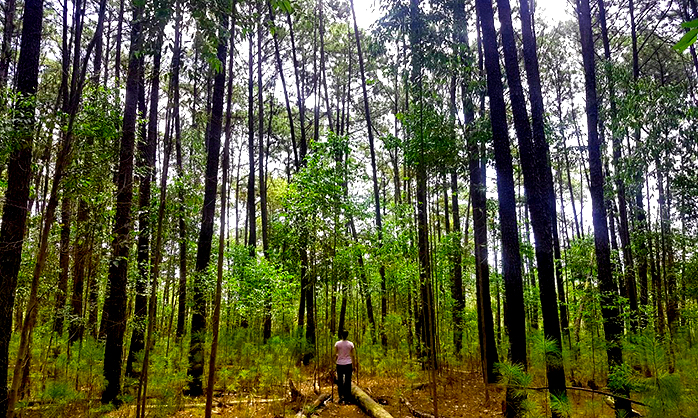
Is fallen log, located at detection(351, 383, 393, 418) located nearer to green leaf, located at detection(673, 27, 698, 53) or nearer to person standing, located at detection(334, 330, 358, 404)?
person standing, located at detection(334, 330, 358, 404)

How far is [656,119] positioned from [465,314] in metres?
7.20

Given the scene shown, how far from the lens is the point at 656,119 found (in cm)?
982

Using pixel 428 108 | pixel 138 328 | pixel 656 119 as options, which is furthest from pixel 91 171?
pixel 656 119

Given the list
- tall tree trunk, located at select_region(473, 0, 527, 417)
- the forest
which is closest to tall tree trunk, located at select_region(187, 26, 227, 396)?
the forest

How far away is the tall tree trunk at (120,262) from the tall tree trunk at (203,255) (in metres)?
1.20

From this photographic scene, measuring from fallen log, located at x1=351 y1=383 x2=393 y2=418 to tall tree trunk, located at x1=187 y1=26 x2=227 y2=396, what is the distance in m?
3.12

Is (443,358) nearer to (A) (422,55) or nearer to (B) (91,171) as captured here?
(A) (422,55)

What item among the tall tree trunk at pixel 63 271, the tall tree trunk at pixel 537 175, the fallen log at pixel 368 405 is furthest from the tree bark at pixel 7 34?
the tall tree trunk at pixel 537 175

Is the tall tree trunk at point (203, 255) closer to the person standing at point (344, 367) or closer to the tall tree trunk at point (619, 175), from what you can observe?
the person standing at point (344, 367)

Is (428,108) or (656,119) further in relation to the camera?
(656,119)

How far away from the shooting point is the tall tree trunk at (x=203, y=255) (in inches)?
303

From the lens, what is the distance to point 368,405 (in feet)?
25.8

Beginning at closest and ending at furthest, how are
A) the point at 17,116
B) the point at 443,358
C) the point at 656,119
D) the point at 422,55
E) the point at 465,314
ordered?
the point at 17,116
the point at 422,55
the point at 656,119
the point at 443,358
the point at 465,314

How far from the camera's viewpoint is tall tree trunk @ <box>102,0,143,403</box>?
23.0 ft
